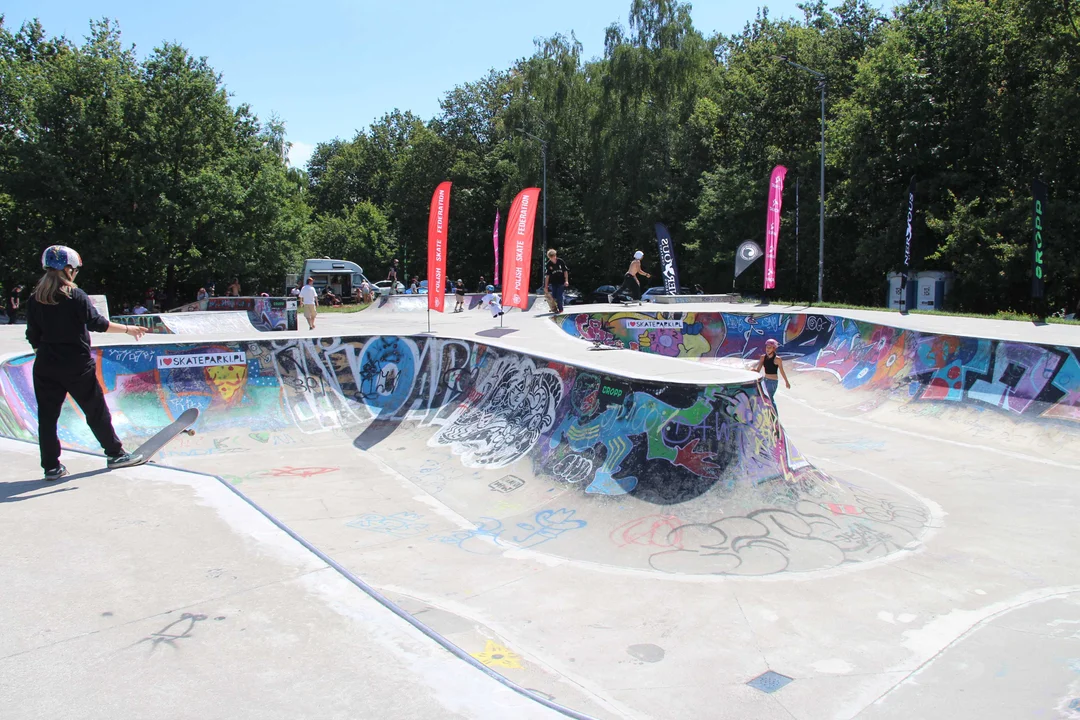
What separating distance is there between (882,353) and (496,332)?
804cm

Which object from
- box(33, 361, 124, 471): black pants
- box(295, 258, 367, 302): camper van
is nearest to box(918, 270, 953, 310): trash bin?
box(295, 258, 367, 302): camper van

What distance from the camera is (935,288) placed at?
1093 inches

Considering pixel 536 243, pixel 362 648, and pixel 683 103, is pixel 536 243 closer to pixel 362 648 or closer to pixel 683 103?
pixel 683 103

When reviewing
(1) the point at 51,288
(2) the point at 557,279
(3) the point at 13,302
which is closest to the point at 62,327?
(1) the point at 51,288

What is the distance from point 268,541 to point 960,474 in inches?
352

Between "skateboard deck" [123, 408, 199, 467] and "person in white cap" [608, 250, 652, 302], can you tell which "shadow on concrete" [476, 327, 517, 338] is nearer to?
"person in white cap" [608, 250, 652, 302]

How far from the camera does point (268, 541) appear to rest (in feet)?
13.2

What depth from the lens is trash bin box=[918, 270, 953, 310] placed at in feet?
90.4

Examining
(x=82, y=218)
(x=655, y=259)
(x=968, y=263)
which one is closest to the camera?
(x=968, y=263)

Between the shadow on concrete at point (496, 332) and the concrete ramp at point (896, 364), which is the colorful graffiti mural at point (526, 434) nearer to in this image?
the shadow on concrete at point (496, 332)

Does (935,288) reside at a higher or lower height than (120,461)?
higher

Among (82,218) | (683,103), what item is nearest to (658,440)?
(82,218)

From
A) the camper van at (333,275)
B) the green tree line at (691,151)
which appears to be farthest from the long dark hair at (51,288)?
the camper van at (333,275)

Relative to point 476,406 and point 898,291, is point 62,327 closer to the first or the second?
point 476,406
